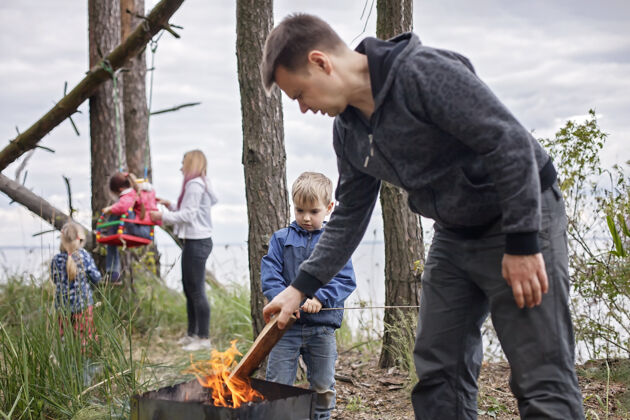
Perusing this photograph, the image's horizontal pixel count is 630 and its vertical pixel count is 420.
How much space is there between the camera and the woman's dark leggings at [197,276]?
594cm

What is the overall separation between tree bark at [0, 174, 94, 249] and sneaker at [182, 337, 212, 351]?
5.39 feet

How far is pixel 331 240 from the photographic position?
2439 millimetres

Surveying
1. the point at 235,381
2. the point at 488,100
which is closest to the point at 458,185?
the point at 488,100

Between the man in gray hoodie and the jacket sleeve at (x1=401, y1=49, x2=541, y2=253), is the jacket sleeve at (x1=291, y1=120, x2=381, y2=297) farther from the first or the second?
the jacket sleeve at (x1=401, y1=49, x2=541, y2=253)

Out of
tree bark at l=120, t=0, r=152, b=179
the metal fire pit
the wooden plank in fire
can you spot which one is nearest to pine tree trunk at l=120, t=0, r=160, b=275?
tree bark at l=120, t=0, r=152, b=179

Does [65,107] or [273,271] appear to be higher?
[65,107]

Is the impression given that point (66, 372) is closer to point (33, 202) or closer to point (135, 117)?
point (33, 202)

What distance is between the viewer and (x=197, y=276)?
596cm

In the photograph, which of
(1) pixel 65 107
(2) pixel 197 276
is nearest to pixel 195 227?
(2) pixel 197 276

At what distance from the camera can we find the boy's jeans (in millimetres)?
3203

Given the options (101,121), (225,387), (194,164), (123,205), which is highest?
(101,121)

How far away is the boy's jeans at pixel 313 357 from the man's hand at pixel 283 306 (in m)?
0.90

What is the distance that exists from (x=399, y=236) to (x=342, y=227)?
198 cm

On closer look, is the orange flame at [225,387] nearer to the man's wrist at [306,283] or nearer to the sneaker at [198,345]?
the man's wrist at [306,283]
